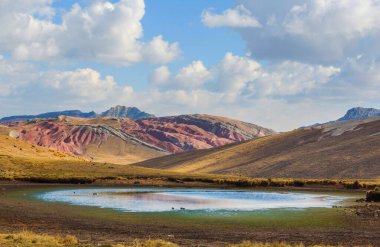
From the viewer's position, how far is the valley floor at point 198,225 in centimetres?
3225

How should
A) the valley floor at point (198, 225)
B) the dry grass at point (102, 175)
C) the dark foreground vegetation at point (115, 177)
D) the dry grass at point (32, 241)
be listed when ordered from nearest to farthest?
the dry grass at point (32, 241)
the valley floor at point (198, 225)
the dark foreground vegetation at point (115, 177)
the dry grass at point (102, 175)

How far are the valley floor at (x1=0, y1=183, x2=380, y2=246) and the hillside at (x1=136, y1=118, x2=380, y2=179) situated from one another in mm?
78681

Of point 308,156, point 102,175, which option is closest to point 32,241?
point 102,175

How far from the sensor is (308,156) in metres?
151

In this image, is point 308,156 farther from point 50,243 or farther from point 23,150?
point 50,243

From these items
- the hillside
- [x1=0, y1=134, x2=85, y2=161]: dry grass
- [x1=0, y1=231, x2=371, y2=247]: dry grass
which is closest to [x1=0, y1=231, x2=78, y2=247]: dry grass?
[x1=0, y1=231, x2=371, y2=247]: dry grass

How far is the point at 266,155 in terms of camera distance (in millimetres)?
172750

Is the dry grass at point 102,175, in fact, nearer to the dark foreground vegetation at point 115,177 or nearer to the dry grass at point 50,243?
the dark foreground vegetation at point 115,177

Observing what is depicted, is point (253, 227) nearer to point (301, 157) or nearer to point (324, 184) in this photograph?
Result: point (324, 184)

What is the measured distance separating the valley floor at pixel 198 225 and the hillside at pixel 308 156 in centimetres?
7868

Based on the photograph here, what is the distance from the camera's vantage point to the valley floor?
32.2 metres

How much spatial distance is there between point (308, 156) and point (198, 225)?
11706cm

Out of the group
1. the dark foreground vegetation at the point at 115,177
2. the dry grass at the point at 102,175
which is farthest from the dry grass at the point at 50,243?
the dry grass at the point at 102,175

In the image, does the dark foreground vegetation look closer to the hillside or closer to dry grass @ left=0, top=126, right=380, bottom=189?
dry grass @ left=0, top=126, right=380, bottom=189
